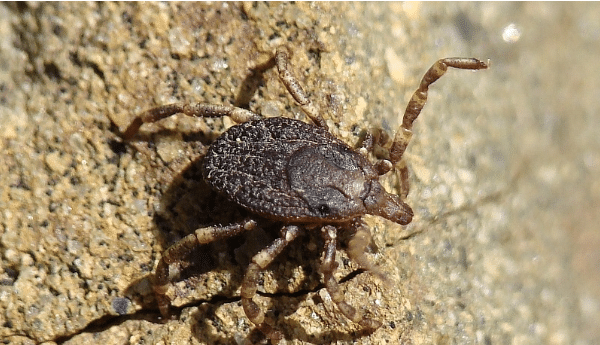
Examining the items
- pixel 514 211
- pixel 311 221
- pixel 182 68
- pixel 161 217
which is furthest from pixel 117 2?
pixel 514 211

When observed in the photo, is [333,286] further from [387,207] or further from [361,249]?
[387,207]

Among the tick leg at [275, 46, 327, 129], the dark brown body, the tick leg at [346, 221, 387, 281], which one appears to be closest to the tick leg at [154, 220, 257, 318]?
the dark brown body

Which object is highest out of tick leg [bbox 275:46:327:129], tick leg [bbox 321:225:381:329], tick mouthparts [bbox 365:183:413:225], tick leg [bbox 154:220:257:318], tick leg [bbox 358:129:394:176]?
tick leg [bbox 275:46:327:129]

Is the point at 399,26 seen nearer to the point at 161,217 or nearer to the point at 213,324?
the point at 161,217

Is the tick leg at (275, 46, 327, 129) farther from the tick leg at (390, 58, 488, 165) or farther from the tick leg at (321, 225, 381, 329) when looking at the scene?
the tick leg at (321, 225, 381, 329)

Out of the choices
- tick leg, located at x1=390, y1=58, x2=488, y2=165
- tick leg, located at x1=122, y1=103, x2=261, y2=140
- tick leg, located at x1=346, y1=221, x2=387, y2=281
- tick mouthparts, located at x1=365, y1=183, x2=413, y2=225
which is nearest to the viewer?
tick leg, located at x1=346, y1=221, x2=387, y2=281

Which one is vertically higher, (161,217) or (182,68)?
(182,68)

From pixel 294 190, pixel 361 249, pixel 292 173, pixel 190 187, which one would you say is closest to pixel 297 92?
pixel 292 173

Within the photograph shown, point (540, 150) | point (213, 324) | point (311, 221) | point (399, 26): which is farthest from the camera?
point (540, 150)

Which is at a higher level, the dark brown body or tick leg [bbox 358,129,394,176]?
tick leg [bbox 358,129,394,176]
